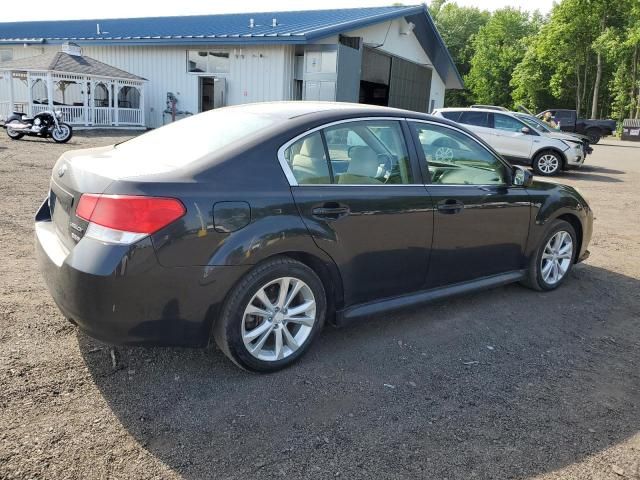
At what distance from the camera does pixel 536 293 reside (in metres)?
5.19

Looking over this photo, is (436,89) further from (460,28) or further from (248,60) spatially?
(460,28)

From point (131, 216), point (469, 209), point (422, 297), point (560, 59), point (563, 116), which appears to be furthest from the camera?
point (560, 59)

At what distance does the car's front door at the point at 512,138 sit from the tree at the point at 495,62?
53150 millimetres

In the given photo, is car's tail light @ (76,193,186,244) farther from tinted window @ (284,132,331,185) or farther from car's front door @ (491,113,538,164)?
car's front door @ (491,113,538,164)

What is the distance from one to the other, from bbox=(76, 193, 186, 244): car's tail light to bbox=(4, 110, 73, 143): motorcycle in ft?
49.9

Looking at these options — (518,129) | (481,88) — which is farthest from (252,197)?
Answer: (481,88)

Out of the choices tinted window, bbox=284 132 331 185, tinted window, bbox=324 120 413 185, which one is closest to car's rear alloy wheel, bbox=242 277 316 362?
tinted window, bbox=284 132 331 185

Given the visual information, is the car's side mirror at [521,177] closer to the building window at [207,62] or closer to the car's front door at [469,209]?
the car's front door at [469,209]

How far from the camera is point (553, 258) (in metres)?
5.22

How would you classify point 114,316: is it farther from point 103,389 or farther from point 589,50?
point 589,50

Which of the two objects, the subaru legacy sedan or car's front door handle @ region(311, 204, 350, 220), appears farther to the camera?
car's front door handle @ region(311, 204, 350, 220)

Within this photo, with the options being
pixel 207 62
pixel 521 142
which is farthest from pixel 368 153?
pixel 207 62

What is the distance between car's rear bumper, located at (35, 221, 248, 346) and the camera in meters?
2.83

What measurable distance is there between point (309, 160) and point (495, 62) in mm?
67915
